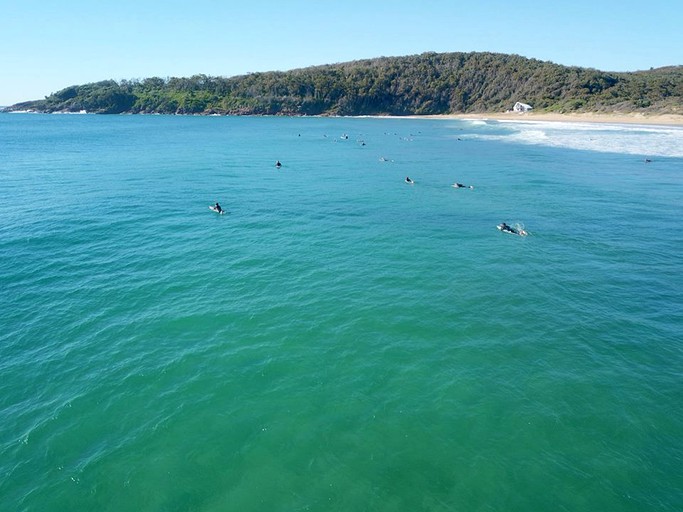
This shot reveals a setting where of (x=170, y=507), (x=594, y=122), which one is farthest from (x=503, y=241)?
(x=594, y=122)

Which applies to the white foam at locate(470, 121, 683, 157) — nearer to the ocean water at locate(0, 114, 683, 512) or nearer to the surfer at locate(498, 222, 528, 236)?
the ocean water at locate(0, 114, 683, 512)

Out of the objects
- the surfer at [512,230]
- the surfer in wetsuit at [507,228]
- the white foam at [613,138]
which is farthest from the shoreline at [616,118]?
the surfer in wetsuit at [507,228]

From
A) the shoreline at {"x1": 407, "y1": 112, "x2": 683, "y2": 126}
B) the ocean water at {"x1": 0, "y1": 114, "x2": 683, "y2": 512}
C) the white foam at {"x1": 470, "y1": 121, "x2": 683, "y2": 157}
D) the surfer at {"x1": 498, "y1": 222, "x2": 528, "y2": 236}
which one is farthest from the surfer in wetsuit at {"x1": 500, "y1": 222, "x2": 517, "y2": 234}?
the shoreline at {"x1": 407, "y1": 112, "x2": 683, "y2": 126}

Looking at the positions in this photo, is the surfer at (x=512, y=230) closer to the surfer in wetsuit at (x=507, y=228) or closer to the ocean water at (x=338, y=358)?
the surfer in wetsuit at (x=507, y=228)

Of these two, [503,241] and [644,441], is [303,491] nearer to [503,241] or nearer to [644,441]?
[644,441]

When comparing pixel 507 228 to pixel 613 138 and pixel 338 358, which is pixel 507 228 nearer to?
pixel 338 358

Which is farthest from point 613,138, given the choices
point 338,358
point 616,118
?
point 338,358

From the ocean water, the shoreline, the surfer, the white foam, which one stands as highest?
the shoreline

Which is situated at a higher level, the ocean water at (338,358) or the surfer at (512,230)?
the surfer at (512,230)
